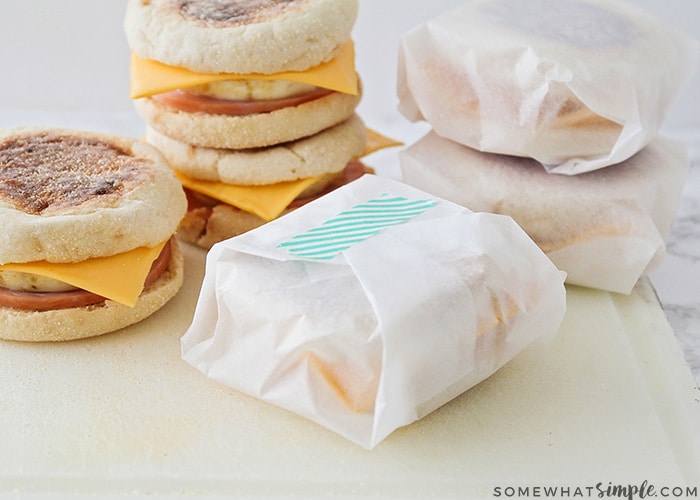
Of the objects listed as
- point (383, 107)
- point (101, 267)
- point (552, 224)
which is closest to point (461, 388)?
point (552, 224)

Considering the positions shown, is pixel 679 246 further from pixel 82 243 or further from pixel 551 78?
pixel 82 243

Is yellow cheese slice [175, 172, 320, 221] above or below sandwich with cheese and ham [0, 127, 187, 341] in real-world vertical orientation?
below

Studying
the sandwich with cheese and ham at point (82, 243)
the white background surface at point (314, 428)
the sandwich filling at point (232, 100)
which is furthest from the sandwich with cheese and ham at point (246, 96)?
the white background surface at point (314, 428)

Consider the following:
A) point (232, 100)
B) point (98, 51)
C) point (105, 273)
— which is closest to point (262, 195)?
point (232, 100)

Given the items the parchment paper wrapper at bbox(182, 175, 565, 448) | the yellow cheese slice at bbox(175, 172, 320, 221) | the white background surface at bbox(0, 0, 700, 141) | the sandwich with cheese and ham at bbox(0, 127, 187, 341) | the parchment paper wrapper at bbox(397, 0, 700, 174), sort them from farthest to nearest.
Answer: the white background surface at bbox(0, 0, 700, 141) → the yellow cheese slice at bbox(175, 172, 320, 221) → the parchment paper wrapper at bbox(397, 0, 700, 174) → the sandwich with cheese and ham at bbox(0, 127, 187, 341) → the parchment paper wrapper at bbox(182, 175, 565, 448)

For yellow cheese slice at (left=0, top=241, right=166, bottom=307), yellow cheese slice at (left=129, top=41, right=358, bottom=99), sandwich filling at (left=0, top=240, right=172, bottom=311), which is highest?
yellow cheese slice at (left=129, top=41, right=358, bottom=99)

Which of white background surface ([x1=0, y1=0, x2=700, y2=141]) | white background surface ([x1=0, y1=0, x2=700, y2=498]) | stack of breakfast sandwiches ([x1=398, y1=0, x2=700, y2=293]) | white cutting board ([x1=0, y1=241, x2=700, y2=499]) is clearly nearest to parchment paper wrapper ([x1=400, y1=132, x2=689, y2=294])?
stack of breakfast sandwiches ([x1=398, y1=0, x2=700, y2=293])

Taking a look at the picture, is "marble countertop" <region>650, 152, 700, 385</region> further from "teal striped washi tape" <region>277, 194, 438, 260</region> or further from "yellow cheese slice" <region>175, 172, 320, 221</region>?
"yellow cheese slice" <region>175, 172, 320, 221</region>

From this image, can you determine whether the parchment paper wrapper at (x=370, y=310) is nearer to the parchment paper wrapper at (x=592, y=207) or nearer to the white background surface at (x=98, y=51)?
the parchment paper wrapper at (x=592, y=207)

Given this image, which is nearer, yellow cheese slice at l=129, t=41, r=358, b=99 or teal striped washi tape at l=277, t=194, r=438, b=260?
teal striped washi tape at l=277, t=194, r=438, b=260
